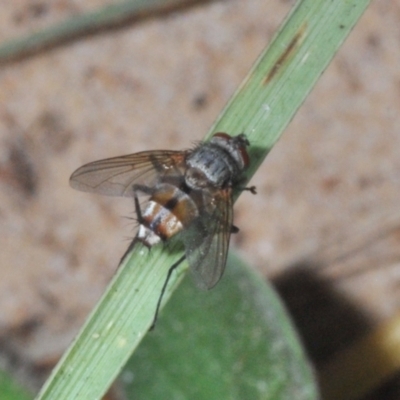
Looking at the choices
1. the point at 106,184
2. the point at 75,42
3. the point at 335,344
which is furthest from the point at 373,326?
the point at 75,42

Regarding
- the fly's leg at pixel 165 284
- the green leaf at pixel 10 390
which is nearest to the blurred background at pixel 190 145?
the green leaf at pixel 10 390

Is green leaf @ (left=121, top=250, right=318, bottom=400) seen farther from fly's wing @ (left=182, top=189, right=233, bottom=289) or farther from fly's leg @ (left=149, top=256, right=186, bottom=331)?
fly's leg @ (left=149, top=256, right=186, bottom=331)

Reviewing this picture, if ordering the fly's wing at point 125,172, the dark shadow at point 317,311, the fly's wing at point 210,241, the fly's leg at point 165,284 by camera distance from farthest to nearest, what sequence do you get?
the dark shadow at point 317,311 → the fly's wing at point 125,172 → the fly's wing at point 210,241 → the fly's leg at point 165,284

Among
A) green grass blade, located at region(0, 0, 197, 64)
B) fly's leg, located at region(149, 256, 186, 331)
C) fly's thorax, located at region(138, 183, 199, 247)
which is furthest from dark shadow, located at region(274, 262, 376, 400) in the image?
green grass blade, located at region(0, 0, 197, 64)

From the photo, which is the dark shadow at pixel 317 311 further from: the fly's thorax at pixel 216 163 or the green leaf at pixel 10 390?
the green leaf at pixel 10 390

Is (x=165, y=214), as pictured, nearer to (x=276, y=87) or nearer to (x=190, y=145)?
A: (x=276, y=87)

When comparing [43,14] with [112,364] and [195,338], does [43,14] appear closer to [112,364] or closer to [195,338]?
[195,338]
